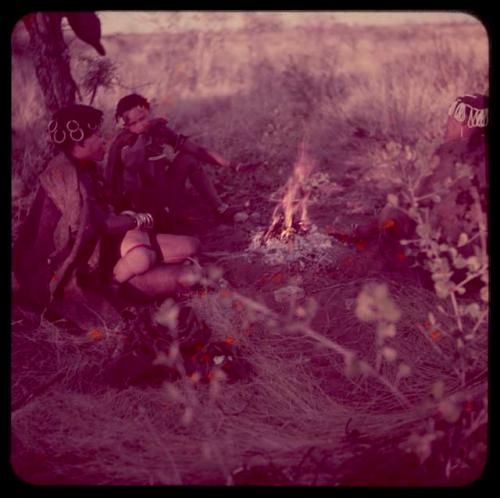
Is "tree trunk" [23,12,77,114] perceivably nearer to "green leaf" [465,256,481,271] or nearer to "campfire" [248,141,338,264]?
"campfire" [248,141,338,264]

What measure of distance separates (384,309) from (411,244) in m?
0.42

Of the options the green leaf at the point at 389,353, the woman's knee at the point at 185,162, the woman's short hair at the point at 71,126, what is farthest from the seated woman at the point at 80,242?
the green leaf at the point at 389,353

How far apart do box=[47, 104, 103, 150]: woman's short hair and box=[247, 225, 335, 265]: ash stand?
90 cm

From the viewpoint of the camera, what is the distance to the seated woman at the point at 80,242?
2.79 meters

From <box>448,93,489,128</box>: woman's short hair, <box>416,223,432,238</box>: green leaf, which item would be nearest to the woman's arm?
<box>416,223,432,238</box>: green leaf

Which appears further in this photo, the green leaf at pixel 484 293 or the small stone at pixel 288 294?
the small stone at pixel 288 294

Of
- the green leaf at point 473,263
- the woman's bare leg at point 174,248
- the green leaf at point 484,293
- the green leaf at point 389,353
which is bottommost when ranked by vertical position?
the green leaf at point 389,353

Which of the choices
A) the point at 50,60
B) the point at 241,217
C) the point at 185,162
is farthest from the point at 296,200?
the point at 50,60

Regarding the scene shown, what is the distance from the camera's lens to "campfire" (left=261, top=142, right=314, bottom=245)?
9.42 feet

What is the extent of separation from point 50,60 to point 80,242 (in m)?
0.82

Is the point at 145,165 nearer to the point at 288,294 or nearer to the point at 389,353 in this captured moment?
the point at 288,294

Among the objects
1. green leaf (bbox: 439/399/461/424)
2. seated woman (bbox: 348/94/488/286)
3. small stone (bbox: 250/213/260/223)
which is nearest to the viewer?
green leaf (bbox: 439/399/461/424)

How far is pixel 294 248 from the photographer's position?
2861 mm

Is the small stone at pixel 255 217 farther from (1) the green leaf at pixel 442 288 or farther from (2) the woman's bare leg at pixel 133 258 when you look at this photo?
(1) the green leaf at pixel 442 288
